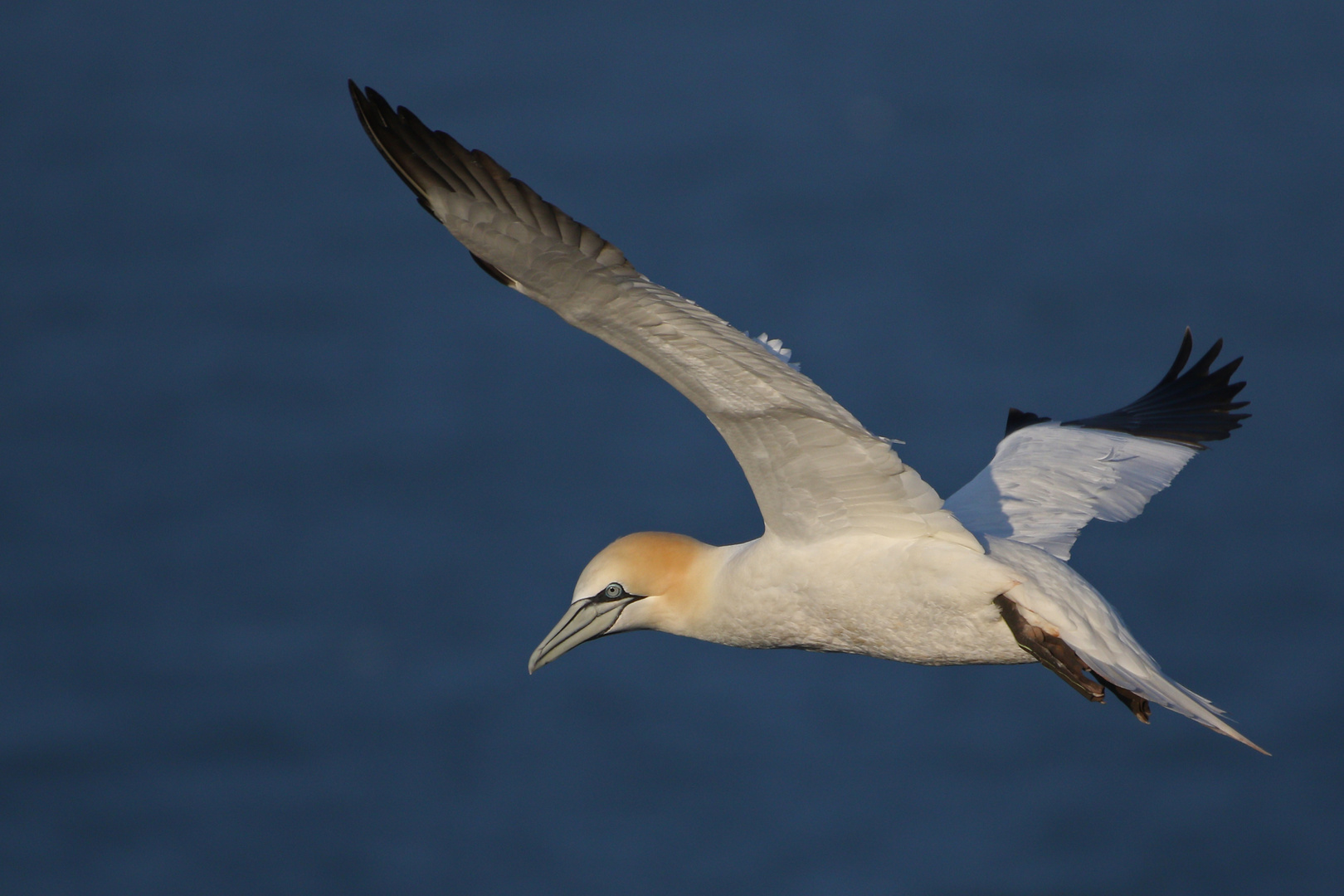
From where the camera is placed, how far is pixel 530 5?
118ft

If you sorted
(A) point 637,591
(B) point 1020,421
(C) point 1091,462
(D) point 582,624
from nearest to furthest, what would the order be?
(A) point 637,591 < (D) point 582,624 < (C) point 1091,462 < (B) point 1020,421

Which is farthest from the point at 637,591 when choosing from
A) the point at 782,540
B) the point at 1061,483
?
the point at 1061,483

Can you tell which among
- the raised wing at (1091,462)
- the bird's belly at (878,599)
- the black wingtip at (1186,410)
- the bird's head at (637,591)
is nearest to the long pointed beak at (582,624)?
the bird's head at (637,591)

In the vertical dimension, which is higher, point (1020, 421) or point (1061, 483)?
point (1020, 421)

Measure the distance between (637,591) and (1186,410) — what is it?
4.70 m

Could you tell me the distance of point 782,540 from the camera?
311 inches

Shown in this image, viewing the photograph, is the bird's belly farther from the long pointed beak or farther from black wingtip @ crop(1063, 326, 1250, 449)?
black wingtip @ crop(1063, 326, 1250, 449)

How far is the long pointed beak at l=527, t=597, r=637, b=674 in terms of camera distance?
8.27 meters

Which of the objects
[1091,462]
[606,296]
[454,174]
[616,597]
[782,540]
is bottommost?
[616,597]

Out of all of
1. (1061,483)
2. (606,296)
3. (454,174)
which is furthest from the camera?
(1061,483)

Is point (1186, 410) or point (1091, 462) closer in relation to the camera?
point (1091, 462)

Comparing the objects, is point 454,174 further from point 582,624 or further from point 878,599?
point 878,599

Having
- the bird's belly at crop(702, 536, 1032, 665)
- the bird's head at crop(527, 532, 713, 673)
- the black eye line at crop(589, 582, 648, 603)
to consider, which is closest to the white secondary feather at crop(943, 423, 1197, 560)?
the bird's belly at crop(702, 536, 1032, 665)

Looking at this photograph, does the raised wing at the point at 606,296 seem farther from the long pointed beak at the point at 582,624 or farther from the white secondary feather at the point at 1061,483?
the white secondary feather at the point at 1061,483
